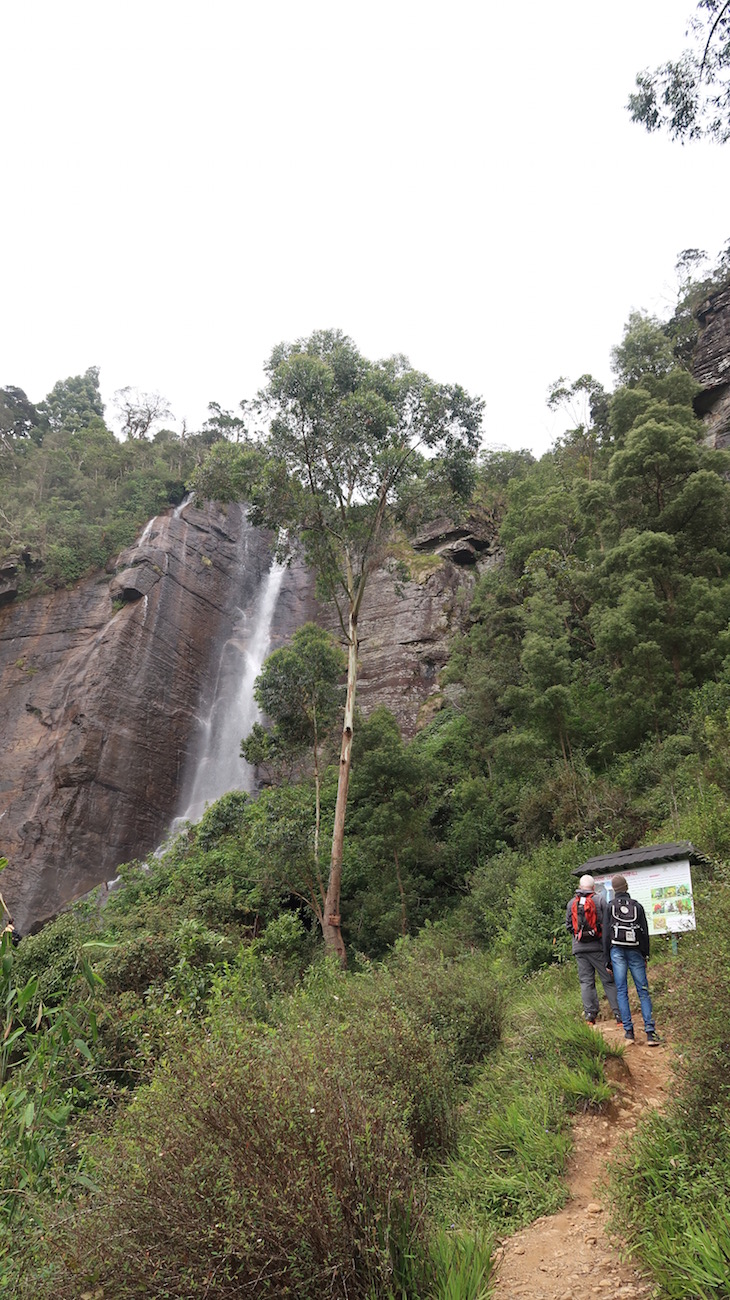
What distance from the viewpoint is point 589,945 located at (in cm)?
647

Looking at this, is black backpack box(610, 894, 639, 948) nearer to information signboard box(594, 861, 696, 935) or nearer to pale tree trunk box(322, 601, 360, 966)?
information signboard box(594, 861, 696, 935)

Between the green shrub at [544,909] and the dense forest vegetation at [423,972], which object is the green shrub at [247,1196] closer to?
the dense forest vegetation at [423,972]

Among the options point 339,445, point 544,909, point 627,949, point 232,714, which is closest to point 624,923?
point 627,949

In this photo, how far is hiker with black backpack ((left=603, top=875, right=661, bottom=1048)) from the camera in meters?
5.84

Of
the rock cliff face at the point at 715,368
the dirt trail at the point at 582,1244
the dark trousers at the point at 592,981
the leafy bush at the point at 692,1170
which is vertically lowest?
the dirt trail at the point at 582,1244

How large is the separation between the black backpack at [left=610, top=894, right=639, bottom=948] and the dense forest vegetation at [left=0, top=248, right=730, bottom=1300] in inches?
22.1

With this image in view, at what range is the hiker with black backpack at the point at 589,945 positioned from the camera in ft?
20.7

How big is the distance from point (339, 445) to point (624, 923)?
1277 cm

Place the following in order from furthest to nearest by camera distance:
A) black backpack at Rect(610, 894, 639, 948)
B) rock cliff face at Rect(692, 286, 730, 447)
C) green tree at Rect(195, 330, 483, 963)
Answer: rock cliff face at Rect(692, 286, 730, 447) → green tree at Rect(195, 330, 483, 963) → black backpack at Rect(610, 894, 639, 948)

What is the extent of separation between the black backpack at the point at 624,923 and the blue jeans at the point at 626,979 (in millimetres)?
67

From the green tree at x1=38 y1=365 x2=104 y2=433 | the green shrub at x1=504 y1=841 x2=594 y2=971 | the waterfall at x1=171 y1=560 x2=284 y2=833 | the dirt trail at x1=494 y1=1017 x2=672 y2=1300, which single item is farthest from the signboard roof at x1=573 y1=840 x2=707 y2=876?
the green tree at x1=38 y1=365 x2=104 y2=433

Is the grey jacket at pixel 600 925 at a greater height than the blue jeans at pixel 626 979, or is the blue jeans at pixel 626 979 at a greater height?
the grey jacket at pixel 600 925

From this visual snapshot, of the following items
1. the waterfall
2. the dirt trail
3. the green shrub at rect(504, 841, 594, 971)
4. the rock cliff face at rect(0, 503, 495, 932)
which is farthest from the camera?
the waterfall

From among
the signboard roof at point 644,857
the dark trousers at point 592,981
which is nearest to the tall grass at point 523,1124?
the dark trousers at point 592,981
